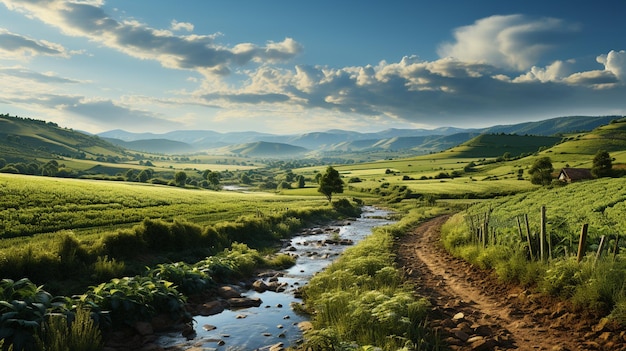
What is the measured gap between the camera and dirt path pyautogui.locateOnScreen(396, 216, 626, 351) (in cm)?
1130

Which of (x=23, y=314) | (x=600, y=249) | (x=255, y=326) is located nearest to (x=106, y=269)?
(x=23, y=314)

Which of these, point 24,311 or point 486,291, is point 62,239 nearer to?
point 24,311

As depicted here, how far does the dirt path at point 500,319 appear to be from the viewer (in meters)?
11.3

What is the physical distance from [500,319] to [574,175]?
12055 centimetres

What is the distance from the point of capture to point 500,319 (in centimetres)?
1371

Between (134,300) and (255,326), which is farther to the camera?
(255,326)

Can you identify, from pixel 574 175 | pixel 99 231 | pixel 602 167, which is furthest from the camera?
pixel 574 175

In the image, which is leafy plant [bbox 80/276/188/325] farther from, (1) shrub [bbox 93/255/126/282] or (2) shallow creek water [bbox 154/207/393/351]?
(1) shrub [bbox 93/255/126/282]

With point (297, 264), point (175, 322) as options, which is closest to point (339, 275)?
point (175, 322)

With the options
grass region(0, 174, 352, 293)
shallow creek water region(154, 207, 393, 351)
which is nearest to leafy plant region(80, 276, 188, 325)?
shallow creek water region(154, 207, 393, 351)

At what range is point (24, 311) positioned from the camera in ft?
38.8

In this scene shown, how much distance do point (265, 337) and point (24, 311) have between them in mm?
8098

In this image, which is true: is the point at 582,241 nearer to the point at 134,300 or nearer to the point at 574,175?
the point at 134,300

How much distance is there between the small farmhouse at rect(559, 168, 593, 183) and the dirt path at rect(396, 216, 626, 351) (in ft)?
363
